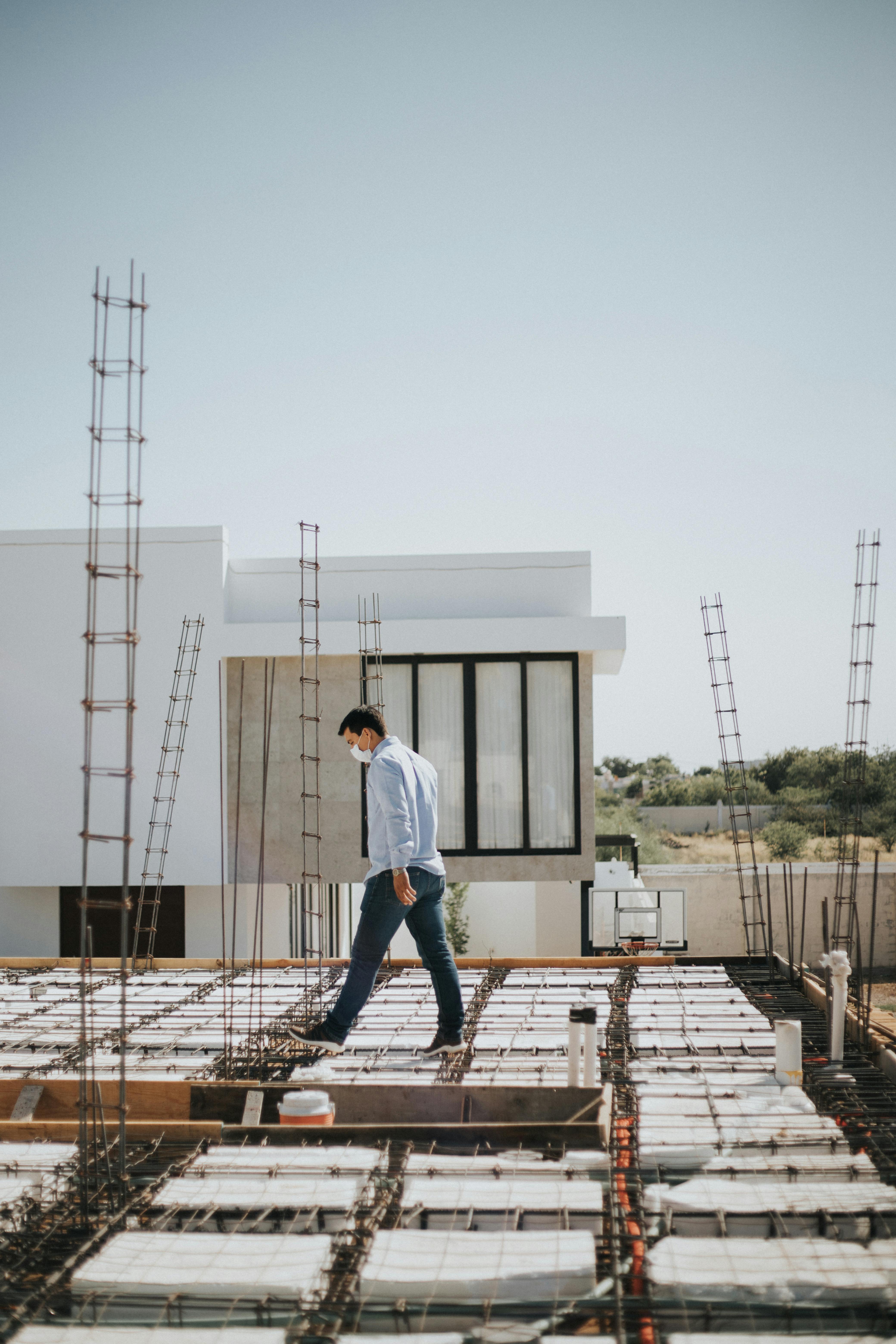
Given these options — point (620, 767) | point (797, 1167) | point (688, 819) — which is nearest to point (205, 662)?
point (797, 1167)

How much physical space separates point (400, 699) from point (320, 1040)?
832 cm

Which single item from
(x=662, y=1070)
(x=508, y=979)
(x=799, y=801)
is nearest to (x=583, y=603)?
(x=508, y=979)

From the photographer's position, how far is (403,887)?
12.8 feet

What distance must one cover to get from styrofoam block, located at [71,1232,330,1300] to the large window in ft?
31.8

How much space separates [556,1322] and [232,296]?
986 cm

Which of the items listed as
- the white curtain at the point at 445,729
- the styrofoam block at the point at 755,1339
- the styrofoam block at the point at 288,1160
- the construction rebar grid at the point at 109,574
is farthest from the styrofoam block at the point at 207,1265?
the white curtain at the point at 445,729

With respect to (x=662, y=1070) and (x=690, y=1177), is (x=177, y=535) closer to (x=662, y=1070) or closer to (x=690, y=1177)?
(x=662, y=1070)

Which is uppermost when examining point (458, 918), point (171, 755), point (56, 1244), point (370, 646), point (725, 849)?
point (370, 646)

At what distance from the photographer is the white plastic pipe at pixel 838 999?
3.63 metres

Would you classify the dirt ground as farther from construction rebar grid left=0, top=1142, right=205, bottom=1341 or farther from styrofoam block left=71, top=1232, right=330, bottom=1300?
styrofoam block left=71, top=1232, right=330, bottom=1300

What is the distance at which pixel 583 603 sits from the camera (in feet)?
40.6

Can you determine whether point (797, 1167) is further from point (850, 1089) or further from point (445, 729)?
point (445, 729)

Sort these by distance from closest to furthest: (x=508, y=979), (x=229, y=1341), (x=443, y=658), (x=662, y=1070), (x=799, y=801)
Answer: (x=229, y=1341) < (x=662, y=1070) < (x=508, y=979) < (x=443, y=658) < (x=799, y=801)

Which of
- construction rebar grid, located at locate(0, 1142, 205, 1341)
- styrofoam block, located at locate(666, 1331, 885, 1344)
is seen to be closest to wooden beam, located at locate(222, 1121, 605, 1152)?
construction rebar grid, located at locate(0, 1142, 205, 1341)
